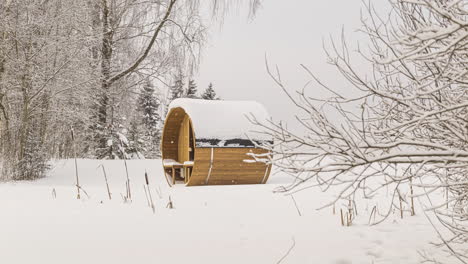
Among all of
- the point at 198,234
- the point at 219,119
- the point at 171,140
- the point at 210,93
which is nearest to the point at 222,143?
the point at 219,119

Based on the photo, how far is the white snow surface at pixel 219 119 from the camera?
8071mm

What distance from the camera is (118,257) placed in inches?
102

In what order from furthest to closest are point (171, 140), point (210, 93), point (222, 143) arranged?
point (210, 93) → point (171, 140) → point (222, 143)

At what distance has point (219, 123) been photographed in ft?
27.1

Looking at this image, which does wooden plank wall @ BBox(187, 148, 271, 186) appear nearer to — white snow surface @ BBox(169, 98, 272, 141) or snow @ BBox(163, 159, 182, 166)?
white snow surface @ BBox(169, 98, 272, 141)

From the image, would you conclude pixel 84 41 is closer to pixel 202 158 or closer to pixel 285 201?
pixel 202 158

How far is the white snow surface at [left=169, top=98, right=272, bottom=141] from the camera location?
8071mm

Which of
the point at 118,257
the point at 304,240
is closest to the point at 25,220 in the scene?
the point at 118,257

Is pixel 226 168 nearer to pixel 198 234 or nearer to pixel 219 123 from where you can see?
pixel 219 123

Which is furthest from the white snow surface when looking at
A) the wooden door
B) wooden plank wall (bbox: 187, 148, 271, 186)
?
the wooden door

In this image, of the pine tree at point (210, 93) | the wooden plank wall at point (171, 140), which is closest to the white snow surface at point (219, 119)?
the wooden plank wall at point (171, 140)

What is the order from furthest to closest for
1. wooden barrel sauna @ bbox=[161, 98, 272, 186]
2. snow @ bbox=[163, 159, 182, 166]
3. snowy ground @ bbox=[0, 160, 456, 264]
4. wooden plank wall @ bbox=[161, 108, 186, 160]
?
wooden plank wall @ bbox=[161, 108, 186, 160] < snow @ bbox=[163, 159, 182, 166] < wooden barrel sauna @ bbox=[161, 98, 272, 186] < snowy ground @ bbox=[0, 160, 456, 264]

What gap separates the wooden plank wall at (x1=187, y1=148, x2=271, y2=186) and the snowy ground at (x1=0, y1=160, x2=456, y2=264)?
295 centimetres

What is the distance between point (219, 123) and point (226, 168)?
0.92m
